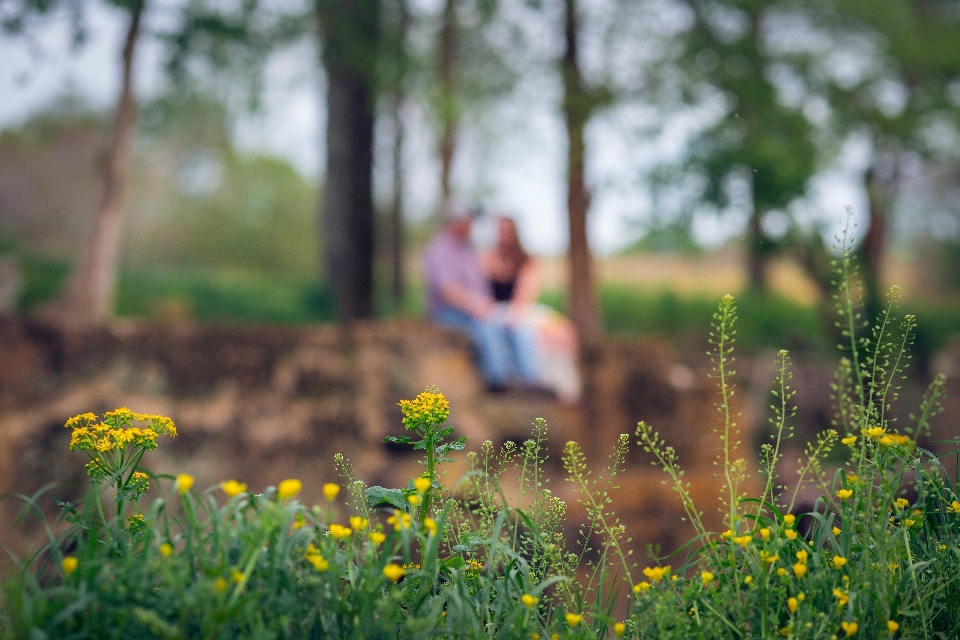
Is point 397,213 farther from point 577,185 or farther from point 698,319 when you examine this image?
point 698,319

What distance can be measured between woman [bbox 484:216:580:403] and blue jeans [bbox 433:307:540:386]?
0.21ft

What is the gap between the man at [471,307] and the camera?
6102mm

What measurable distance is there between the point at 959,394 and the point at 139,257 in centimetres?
1040

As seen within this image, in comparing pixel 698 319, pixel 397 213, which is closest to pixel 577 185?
pixel 397 213

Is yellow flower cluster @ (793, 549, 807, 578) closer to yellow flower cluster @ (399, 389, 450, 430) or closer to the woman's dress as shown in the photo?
yellow flower cluster @ (399, 389, 450, 430)

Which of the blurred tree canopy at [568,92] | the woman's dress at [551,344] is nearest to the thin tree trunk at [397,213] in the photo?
the blurred tree canopy at [568,92]

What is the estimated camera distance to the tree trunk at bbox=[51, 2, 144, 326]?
256 inches

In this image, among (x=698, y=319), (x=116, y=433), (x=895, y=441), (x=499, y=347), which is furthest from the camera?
(x=698, y=319)

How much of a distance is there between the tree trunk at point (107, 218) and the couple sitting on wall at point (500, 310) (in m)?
2.51

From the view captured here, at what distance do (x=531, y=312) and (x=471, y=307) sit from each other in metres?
0.48

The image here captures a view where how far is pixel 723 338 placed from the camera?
64.4 inches

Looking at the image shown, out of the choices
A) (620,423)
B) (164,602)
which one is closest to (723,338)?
(164,602)

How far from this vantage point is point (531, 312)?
20.8 ft

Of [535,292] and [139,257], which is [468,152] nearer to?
[535,292]
